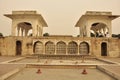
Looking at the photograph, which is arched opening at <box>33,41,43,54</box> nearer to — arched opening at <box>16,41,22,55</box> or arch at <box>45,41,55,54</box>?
arch at <box>45,41,55,54</box>

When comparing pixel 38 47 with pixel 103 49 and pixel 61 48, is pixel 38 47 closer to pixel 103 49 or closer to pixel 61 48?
pixel 61 48

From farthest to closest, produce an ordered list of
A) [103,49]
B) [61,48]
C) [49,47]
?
1. [103,49]
2. [49,47]
3. [61,48]

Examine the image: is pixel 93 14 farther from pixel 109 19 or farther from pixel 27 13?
pixel 27 13

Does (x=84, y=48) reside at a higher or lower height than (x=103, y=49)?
higher

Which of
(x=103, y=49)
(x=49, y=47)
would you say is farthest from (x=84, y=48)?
(x=49, y=47)

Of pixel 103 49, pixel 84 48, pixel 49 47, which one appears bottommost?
pixel 103 49

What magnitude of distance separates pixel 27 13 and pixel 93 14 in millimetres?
8442

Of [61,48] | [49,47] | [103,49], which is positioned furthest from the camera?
[103,49]

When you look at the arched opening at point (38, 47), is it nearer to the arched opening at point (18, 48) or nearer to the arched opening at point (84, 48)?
the arched opening at point (18, 48)

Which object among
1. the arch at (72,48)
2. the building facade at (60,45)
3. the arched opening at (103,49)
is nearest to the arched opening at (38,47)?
the building facade at (60,45)

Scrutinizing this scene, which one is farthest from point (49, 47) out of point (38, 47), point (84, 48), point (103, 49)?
point (103, 49)

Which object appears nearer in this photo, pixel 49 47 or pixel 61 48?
pixel 61 48

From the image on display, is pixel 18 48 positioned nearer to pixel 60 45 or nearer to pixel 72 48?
pixel 60 45

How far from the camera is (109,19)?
29.7 meters
